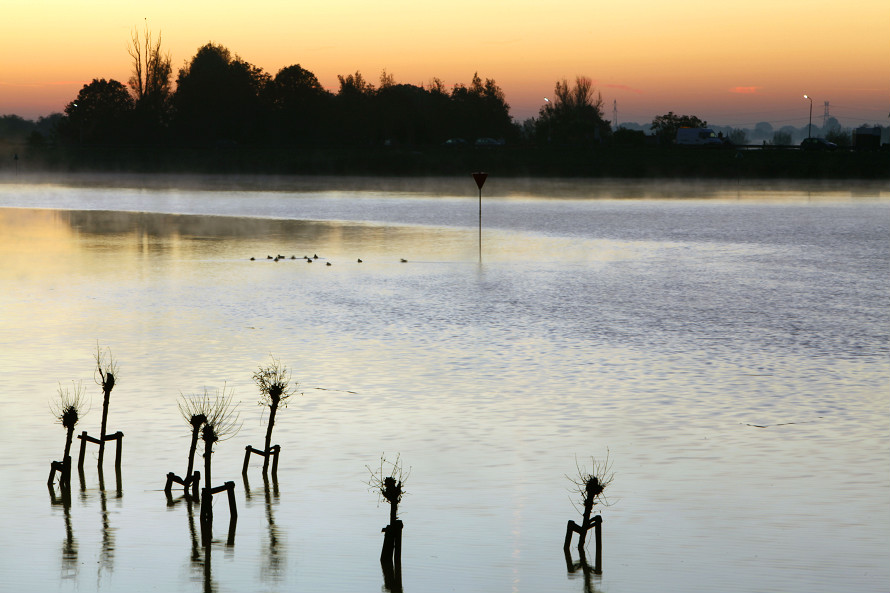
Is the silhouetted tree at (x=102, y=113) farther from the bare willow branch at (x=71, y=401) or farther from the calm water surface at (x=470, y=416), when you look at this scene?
the bare willow branch at (x=71, y=401)

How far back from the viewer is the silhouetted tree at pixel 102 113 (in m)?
181

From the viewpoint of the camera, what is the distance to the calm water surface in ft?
43.0

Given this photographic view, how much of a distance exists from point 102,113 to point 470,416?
6787 inches

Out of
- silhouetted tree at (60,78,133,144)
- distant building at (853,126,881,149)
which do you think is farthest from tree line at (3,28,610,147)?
distant building at (853,126,881,149)

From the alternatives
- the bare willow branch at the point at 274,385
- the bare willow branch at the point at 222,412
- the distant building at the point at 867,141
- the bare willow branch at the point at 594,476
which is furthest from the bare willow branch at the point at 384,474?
the distant building at the point at 867,141

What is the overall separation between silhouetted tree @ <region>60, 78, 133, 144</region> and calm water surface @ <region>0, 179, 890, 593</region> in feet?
443

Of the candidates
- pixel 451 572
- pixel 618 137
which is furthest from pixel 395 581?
pixel 618 137

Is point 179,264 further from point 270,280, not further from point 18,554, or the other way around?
point 18,554

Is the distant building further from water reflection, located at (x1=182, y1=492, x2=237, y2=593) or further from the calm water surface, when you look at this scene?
water reflection, located at (x1=182, y1=492, x2=237, y2=593)

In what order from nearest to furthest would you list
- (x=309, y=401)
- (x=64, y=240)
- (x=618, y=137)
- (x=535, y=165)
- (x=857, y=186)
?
1. (x=309, y=401)
2. (x=64, y=240)
3. (x=857, y=186)
4. (x=535, y=165)
5. (x=618, y=137)

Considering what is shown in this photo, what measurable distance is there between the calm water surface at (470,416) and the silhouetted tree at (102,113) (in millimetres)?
135082

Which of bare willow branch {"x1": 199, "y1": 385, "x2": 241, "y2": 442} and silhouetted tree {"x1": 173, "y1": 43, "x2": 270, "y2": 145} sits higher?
silhouetted tree {"x1": 173, "y1": 43, "x2": 270, "y2": 145}

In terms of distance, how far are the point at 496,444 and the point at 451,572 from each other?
577cm

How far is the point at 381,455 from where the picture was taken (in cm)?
1761
